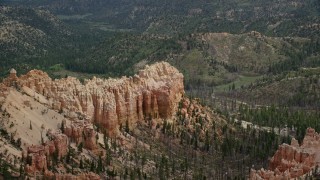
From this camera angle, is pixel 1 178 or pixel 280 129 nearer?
pixel 1 178

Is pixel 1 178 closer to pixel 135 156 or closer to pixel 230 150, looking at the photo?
pixel 135 156

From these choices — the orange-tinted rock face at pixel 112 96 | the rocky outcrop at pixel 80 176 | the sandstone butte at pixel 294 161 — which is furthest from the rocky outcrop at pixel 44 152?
the sandstone butte at pixel 294 161

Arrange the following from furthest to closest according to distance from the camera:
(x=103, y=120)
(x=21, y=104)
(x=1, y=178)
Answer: (x=103, y=120), (x=21, y=104), (x=1, y=178)

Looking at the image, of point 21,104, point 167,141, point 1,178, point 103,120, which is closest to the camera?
point 1,178

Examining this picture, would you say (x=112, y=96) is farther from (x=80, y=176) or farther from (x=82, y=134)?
(x=80, y=176)

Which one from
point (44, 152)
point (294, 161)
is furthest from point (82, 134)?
point (294, 161)

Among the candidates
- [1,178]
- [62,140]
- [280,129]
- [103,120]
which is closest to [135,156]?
[103,120]

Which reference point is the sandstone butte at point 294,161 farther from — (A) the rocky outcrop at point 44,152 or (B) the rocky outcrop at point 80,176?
(A) the rocky outcrop at point 44,152
